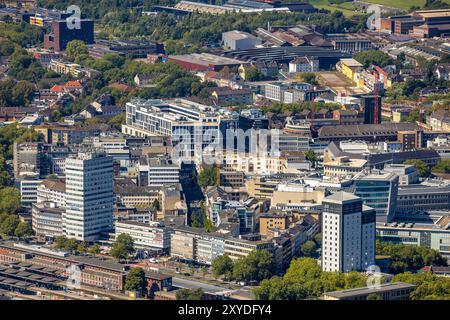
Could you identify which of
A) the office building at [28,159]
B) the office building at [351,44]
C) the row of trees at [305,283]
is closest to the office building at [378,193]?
the row of trees at [305,283]

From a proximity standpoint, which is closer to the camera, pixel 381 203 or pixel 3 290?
pixel 3 290

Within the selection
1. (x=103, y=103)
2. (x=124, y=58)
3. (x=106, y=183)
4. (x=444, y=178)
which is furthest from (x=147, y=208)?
(x=124, y=58)

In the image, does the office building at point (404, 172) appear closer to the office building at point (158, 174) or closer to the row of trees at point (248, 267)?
the office building at point (158, 174)

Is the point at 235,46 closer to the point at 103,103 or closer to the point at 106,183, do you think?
the point at 103,103

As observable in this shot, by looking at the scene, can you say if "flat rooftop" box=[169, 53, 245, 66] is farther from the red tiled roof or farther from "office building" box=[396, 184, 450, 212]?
"office building" box=[396, 184, 450, 212]

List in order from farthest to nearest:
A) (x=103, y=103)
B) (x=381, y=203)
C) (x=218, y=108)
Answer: (x=103, y=103), (x=218, y=108), (x=381, y=203)

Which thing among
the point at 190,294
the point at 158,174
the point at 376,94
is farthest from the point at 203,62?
the point at 190,294

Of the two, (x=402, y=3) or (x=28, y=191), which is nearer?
(x=28, y=191)

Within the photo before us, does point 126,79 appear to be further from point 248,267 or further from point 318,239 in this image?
point 248,267
